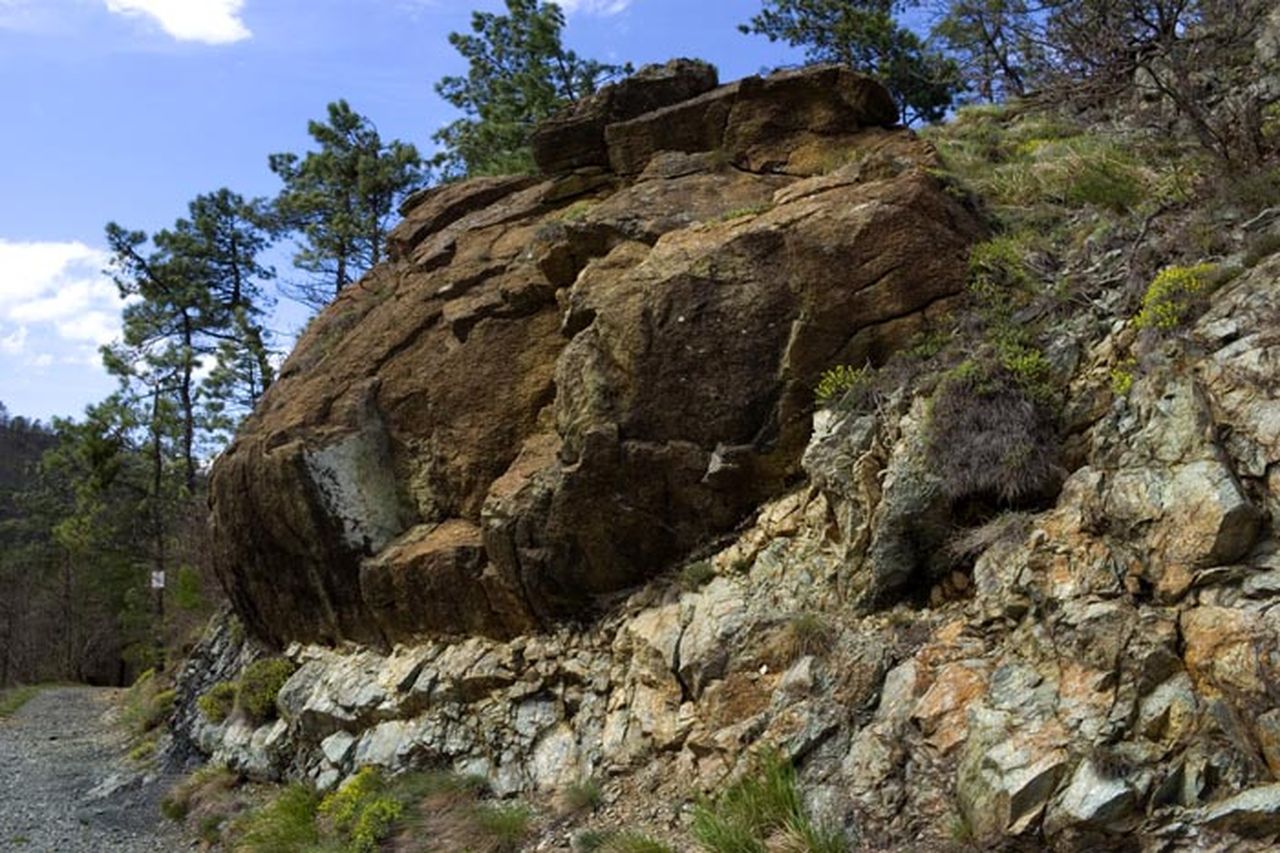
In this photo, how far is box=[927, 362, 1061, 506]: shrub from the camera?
668 cm

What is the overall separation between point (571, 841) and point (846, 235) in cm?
564

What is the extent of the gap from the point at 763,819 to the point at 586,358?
15.9 feet

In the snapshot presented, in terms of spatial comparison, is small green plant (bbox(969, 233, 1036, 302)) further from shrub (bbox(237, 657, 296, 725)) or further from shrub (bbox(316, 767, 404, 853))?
shrub (bbox(237, 657, 296, 725))

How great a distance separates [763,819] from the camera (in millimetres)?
6227

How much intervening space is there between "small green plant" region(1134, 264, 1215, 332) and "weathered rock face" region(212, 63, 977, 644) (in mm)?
2008

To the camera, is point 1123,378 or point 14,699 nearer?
point 1123,378

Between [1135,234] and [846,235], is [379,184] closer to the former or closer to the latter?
[846,235]

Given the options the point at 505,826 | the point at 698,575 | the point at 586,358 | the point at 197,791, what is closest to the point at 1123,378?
the point at 698,575

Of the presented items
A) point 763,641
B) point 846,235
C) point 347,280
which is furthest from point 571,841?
point 347,280

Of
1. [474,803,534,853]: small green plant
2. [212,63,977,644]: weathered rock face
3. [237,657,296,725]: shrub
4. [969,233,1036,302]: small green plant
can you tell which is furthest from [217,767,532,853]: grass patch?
[969,233,1036,302]: small green plant

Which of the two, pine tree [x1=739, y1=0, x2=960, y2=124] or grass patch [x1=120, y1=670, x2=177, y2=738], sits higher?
pine tree [x1=739, y1=0, x2=960, y2=124]

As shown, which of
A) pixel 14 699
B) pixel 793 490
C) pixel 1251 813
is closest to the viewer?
pixel 1251 813

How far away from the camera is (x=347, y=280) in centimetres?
2325

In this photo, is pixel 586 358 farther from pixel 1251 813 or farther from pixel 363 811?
pixel 1251 813
